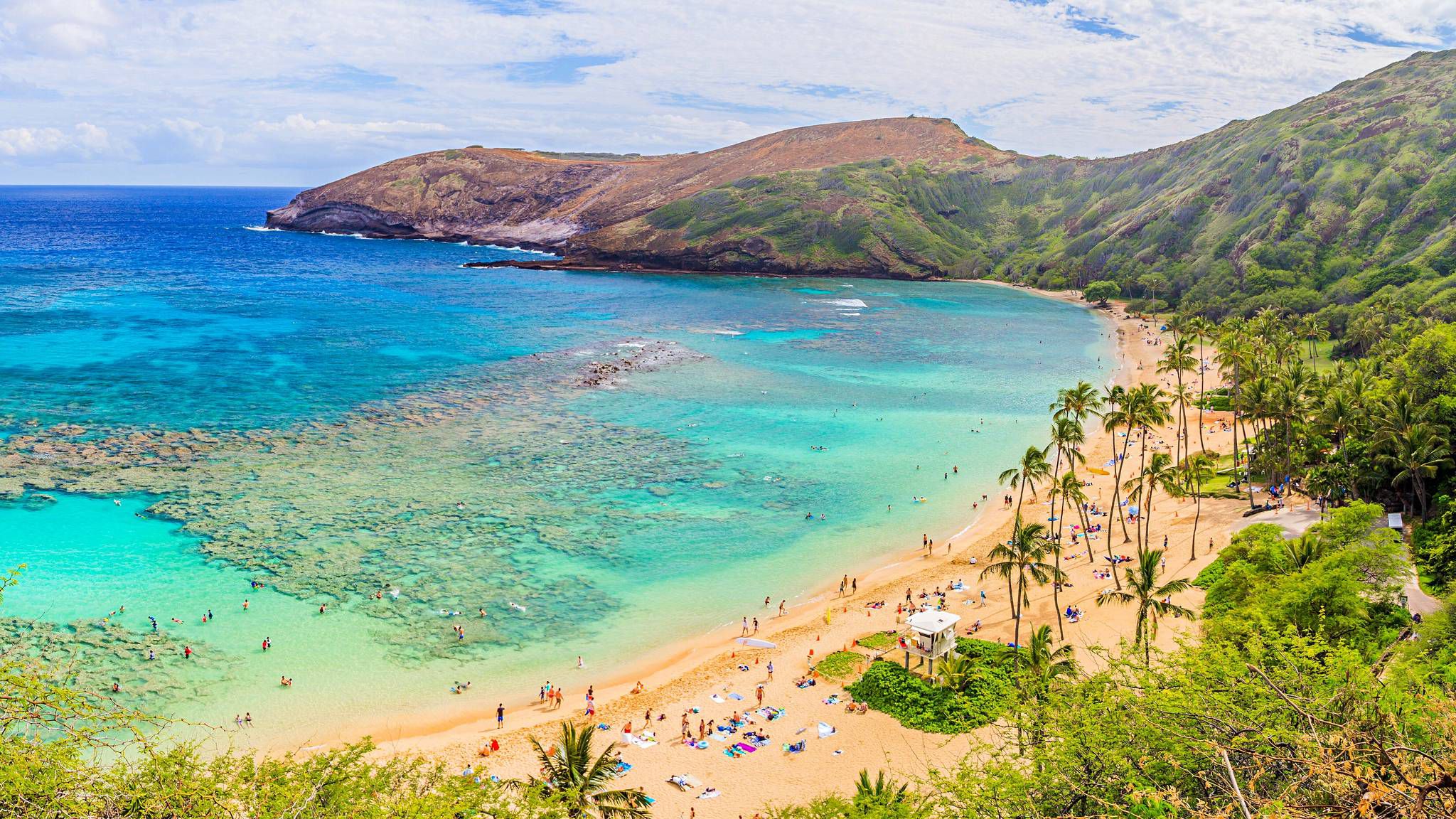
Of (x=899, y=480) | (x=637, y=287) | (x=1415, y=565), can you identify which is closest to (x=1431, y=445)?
(x=1415, y=565)

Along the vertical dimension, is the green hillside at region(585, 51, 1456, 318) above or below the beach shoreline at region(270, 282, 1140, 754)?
above

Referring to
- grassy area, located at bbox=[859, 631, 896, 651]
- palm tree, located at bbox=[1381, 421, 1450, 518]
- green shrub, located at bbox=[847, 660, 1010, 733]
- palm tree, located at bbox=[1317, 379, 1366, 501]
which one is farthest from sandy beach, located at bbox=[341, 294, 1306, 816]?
palm tree, located at bbox=[1381, 421, 1450, 518]

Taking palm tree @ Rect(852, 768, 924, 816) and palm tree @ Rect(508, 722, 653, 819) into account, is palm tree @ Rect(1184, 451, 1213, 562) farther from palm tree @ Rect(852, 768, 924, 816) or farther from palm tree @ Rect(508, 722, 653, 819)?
palm tree @ Rect(508, 722, 653, 819)

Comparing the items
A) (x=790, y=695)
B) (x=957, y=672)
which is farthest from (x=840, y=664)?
(x=957, y=672)

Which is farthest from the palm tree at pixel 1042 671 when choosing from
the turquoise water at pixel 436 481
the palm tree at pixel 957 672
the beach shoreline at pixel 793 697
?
the turquoise water at pixel 436 481

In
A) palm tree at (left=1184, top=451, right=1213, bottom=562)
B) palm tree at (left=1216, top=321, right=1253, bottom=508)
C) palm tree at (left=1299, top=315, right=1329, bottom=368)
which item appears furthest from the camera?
palm tree at (left=1299, top=315, right=1329, bottom=368)

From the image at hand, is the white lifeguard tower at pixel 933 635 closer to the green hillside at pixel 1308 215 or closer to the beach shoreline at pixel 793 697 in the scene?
the beach shoreline at pixel 793 697
